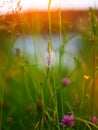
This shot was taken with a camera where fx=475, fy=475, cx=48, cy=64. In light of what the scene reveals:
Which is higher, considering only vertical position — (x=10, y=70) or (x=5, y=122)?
(x=10, y=70)

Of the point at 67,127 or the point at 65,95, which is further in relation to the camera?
the point at 65,95

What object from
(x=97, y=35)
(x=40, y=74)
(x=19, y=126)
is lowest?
(x=19, y=126)

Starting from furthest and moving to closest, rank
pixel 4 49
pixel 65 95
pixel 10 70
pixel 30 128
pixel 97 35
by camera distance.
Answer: pixel 4 49 < pixel 10 70 < pixel 65 95 < pixel 30 128 < pixel 97 35

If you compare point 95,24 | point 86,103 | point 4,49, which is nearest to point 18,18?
point 95,24

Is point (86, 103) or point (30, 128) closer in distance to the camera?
point (30, 128)

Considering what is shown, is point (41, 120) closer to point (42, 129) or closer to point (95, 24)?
point (42, 129)

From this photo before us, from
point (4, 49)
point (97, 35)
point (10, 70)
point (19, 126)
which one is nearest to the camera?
point (97, 35)

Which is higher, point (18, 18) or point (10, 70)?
point (18, 18)

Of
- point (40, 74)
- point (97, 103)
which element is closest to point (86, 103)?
point (97, 103)

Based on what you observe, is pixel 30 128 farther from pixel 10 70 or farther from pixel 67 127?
pixel 10 70
